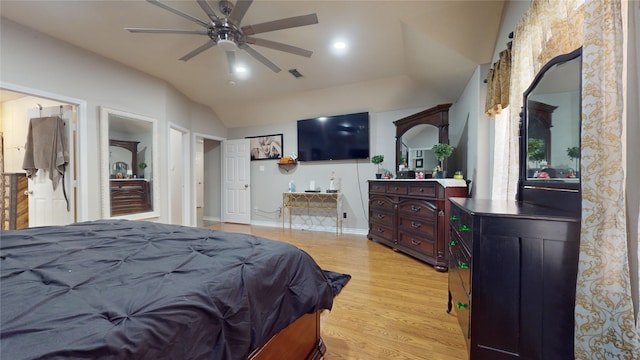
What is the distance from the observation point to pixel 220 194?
5.99 metres

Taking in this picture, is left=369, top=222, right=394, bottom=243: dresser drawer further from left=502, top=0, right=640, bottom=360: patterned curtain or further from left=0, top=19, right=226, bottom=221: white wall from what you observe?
left=0, top=19, right=226, bottom=221: white wall

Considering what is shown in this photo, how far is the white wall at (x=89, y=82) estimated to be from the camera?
2.62 metres

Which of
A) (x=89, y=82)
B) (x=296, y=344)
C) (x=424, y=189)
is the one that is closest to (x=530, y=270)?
(x=296, y=344)

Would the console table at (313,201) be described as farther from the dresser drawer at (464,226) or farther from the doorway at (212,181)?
the dresser drawer at (464,226)

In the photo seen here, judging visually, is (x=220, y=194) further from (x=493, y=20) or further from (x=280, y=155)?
(x=493, y=20)

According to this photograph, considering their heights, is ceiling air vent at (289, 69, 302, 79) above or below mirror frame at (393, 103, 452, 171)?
above

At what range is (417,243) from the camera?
304 centimetres

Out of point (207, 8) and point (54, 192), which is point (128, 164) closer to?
point (54, 192)

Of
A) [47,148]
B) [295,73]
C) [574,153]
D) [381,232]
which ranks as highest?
[295,73]

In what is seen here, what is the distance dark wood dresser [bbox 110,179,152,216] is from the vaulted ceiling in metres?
1.72

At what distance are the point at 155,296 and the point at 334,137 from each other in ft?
13.9

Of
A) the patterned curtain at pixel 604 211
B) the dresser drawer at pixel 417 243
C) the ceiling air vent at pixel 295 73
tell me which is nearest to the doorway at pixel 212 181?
the ceiling air vent at pixel 295 73

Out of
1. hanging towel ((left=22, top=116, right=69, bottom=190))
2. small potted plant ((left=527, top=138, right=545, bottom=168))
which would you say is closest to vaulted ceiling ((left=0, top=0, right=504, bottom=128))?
hanging towel ((left=22, top=116, right=69, bottom=190))

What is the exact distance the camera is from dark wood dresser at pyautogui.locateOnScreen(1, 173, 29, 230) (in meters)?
3.63
